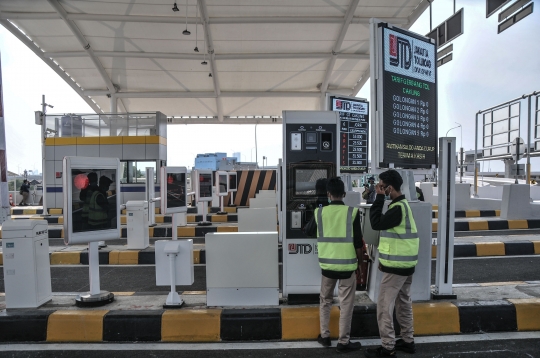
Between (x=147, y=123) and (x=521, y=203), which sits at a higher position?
(x=147, y=123)

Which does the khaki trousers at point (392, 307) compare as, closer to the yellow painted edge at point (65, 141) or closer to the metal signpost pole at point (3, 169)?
the metal signpost pole at point (3, 169)

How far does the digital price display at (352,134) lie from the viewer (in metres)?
9.92

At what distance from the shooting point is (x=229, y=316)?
167 inches

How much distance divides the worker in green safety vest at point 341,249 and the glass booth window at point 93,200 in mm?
2755

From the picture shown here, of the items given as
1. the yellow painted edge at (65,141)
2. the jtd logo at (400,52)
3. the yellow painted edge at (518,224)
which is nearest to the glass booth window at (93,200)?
the jtd logo at (400,52)

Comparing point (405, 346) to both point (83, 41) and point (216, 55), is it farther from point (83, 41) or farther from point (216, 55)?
point (83, 41)

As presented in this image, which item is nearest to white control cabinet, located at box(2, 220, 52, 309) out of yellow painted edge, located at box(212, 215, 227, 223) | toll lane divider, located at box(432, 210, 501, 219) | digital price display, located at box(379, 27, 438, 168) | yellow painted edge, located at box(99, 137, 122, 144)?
digital price display, located at box(379, 27, 438, 168)

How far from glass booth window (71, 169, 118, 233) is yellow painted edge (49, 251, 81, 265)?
3.93 meters

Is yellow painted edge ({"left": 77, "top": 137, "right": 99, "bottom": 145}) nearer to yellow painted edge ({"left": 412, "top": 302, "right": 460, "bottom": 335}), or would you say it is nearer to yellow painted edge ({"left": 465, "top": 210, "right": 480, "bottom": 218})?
yellow painted edge ({"left": 465, "top": 210, "right": 480, "bottom": 218})

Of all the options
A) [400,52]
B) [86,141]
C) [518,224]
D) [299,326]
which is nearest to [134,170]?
[86,141]

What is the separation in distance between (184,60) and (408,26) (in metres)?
11.6

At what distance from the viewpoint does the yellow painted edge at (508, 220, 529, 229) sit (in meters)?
10.8

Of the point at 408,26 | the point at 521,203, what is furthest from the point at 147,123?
Result: the point at 521,203

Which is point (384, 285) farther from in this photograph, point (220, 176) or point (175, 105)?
point (175, 105)
